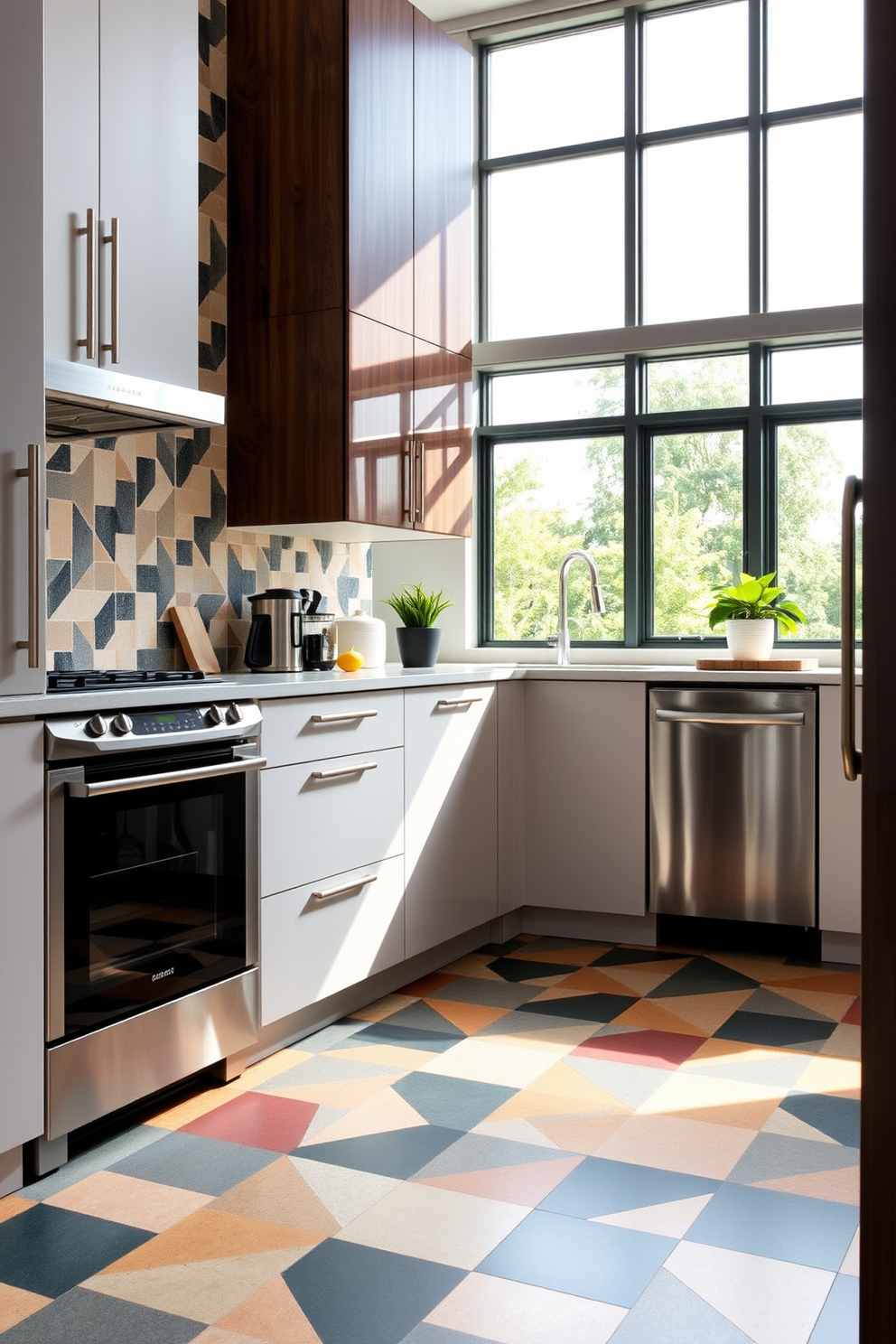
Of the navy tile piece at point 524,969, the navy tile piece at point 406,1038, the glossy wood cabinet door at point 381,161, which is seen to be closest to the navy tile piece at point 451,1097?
the navy tile piece at point 406,1038

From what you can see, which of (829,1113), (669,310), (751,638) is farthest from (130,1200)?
(669,310)

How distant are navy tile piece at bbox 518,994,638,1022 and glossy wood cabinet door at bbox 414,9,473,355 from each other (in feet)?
7.13

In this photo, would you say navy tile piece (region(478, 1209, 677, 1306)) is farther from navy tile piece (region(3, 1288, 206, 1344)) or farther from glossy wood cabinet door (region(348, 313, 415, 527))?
glossy wood cabinet door (region(348, 313, 415, 527))

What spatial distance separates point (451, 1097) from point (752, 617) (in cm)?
210

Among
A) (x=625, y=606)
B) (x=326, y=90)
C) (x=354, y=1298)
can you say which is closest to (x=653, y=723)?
(x=625, y=606)

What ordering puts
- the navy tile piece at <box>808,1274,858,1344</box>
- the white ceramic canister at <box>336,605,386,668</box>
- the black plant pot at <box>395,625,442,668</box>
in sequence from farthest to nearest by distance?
the black plant pot at <box>395,625,442,668</box>, the white ceramic canister at <box>336,605,386,668</box>, the navy tile piece at <box>808,1274,858,1344</box>

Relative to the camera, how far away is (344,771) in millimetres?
3059

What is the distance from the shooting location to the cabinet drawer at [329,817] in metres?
2.81

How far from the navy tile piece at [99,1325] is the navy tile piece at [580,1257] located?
474mm

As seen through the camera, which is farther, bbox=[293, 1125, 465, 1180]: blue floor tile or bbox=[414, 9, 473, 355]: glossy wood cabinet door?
bbox=[414, 9, 473, 355]: glossy wood cabinet door

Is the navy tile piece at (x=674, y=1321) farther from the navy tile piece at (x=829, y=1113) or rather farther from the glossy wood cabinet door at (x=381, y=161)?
the glossy wood cabinet door at (x=381, y=161)

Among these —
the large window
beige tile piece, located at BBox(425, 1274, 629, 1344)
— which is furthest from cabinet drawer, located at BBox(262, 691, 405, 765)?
the large window

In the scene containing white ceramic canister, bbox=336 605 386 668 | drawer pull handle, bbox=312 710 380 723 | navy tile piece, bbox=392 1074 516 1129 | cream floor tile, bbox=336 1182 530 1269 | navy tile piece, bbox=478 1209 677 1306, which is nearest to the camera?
navy tile piece, bbox=478 1209 677 1306

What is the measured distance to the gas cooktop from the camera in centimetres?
239
